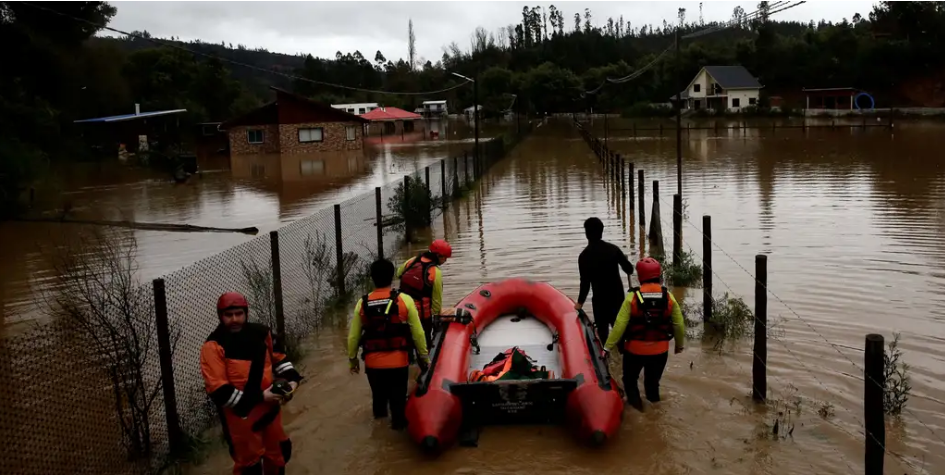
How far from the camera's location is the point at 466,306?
8.05 m

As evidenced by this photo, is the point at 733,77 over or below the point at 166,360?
over

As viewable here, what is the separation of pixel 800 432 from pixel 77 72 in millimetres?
44453

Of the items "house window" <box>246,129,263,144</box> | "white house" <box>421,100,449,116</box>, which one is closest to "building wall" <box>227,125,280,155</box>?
"house window" <box>246,129,263,144</box>

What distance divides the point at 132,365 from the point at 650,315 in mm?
3915

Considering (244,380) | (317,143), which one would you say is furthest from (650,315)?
(317,143)

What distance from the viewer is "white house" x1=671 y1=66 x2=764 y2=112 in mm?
74500

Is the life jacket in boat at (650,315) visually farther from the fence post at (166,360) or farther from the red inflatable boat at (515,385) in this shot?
the fence post at (166,360)

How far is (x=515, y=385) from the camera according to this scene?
6.17 meters

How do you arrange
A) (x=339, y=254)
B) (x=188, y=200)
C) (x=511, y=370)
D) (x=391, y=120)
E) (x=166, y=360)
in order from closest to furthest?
(x=166, y=360)
(x=511, y=370)
(x=339, y=254)
(x=188, y=200)
(x=391, y=120)

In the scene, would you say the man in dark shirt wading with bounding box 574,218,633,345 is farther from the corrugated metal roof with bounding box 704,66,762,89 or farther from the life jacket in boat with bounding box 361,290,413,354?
the corrugated metal roof with bounding box 704,66,762,89

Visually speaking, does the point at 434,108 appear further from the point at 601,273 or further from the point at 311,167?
the point at 601,273

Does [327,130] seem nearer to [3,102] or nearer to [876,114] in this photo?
[3,102]

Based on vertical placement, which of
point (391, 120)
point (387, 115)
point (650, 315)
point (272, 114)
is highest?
point (387, 115)

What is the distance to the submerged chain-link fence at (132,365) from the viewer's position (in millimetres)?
5875
